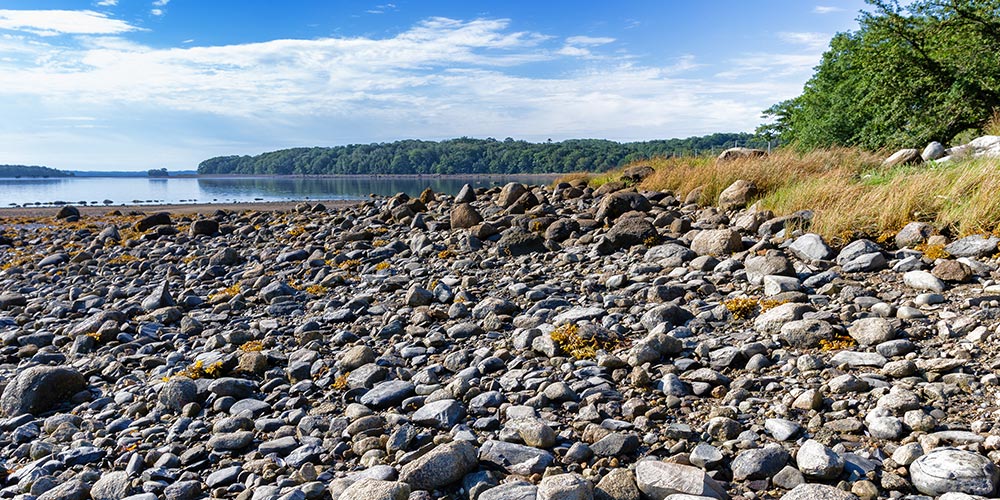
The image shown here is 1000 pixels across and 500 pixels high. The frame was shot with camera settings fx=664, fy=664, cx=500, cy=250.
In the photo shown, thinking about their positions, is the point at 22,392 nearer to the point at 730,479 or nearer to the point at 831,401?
the point at 730,479

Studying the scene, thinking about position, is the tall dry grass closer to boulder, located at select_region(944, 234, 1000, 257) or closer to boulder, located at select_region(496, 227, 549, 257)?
boulder, located at select_region(944, 234, 1000, 257)

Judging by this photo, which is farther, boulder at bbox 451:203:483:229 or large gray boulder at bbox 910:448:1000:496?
boulder at bbox 451:203:483:229

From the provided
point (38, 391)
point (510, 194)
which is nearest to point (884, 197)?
point (510, 194)

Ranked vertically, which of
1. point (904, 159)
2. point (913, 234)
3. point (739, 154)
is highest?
point (739, 154)

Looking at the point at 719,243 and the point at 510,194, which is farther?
the point at 510,194

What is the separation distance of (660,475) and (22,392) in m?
5.48

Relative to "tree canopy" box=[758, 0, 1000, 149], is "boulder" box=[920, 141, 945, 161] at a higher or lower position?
lower

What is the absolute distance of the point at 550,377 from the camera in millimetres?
5023

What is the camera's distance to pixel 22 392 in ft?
18.9

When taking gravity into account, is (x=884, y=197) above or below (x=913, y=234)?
above

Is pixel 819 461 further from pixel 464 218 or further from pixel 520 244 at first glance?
pixel 464 218

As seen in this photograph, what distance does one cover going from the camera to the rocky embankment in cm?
362

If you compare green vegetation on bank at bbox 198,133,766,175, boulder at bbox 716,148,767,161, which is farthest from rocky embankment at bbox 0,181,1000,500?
green vegetation on bank at bbox 198,133,766,175

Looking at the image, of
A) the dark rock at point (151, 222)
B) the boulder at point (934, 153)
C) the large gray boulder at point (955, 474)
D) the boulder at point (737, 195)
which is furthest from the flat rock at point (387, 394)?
the dark rock at point (151, 222)
